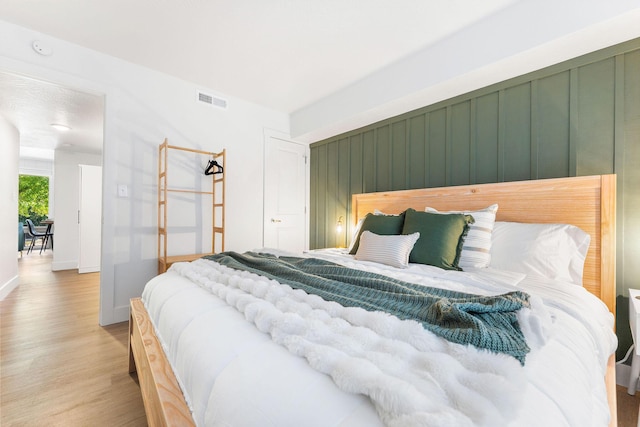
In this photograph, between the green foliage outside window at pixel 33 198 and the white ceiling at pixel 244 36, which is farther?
the green foliage outside window at pixel 33 198

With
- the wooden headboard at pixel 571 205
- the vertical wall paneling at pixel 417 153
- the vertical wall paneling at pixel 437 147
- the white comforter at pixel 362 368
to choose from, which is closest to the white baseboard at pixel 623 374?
the wooden headboard at pixel 571 205

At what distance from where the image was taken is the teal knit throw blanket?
0.72 metres

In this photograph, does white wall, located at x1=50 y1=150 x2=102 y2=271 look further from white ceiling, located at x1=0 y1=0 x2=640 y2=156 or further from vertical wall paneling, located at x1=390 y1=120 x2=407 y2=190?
vertical wall paneling, located at x1=390 y1=120 x2=407 y2=190

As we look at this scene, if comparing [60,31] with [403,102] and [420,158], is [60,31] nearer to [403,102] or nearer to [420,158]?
[403,102]

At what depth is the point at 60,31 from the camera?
2283mm

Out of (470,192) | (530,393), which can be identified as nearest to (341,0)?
(470,192)

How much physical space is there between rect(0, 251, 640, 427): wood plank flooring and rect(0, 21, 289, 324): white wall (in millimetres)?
393

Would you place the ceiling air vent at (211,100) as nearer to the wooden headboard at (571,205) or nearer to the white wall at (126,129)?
the white wall at (126,129)

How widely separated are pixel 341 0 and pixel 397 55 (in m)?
0.84

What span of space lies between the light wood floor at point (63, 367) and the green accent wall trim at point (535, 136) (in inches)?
110

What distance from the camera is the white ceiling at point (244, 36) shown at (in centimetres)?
199

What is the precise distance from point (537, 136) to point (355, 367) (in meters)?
2.37

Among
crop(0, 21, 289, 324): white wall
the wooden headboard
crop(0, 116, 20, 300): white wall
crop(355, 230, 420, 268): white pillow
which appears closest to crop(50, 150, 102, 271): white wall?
crop(0, 116, 20, 300): white wall

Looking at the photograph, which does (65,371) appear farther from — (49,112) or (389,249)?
(49,112)
